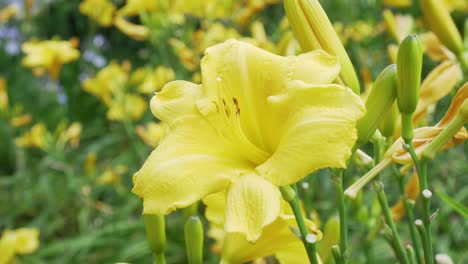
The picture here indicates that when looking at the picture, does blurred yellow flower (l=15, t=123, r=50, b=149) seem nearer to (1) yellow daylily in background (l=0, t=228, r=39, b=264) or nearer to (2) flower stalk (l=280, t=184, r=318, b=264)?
(1) yellow daylily in background (l=0, t=228, r=39, b=264)

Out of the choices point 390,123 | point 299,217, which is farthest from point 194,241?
point 390,123

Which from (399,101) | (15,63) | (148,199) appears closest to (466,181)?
(399,101)

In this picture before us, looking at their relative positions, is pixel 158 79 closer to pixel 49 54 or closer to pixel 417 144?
pixel 49 54

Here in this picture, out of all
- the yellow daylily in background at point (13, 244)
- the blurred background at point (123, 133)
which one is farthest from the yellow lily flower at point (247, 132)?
the yellow daylily in background at point (13, 244)

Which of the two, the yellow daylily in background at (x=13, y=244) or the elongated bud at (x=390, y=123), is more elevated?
the elongated bud at (x=390, y=123)

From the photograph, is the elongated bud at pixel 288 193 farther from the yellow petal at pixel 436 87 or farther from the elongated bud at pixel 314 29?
the yellow petal at pixel 436 87
